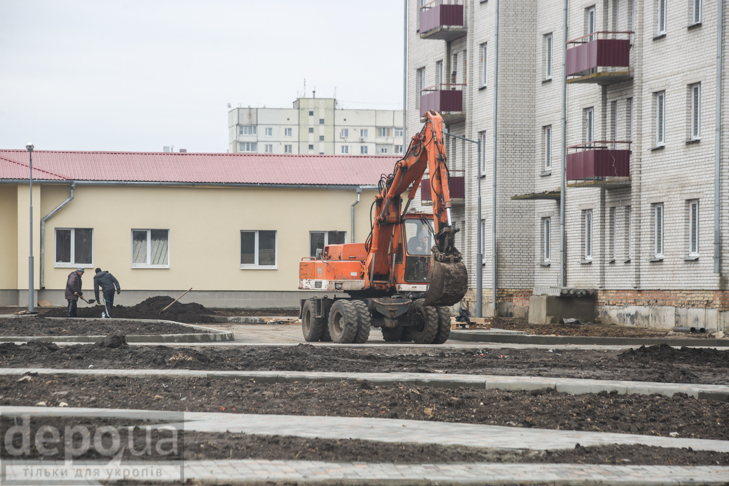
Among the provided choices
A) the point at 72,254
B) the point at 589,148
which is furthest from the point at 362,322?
the point at 72,254

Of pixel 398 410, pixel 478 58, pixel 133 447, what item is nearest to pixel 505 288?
pixel 478 58

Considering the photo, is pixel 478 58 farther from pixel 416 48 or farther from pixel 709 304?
pixel 709 304

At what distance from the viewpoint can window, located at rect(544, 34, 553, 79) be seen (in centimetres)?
3494

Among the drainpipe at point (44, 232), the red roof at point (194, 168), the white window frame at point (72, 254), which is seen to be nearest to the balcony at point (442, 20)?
the red roof at point (194, 168)

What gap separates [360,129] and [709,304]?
4925 inches

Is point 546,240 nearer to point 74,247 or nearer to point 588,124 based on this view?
point 588,124

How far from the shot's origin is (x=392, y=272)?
74.3 feet

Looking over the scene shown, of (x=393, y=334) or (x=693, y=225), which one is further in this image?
(x=693, y=225)

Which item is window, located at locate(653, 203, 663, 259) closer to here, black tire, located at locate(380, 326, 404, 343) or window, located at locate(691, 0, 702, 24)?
window, located at locate(691, 0, 702, 24)

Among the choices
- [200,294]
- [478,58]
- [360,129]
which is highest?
[360,129]

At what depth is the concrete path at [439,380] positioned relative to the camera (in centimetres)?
1189

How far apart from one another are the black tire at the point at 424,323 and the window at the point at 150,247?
62.7ft

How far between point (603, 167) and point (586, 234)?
152 inches

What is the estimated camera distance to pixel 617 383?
12.3 m
